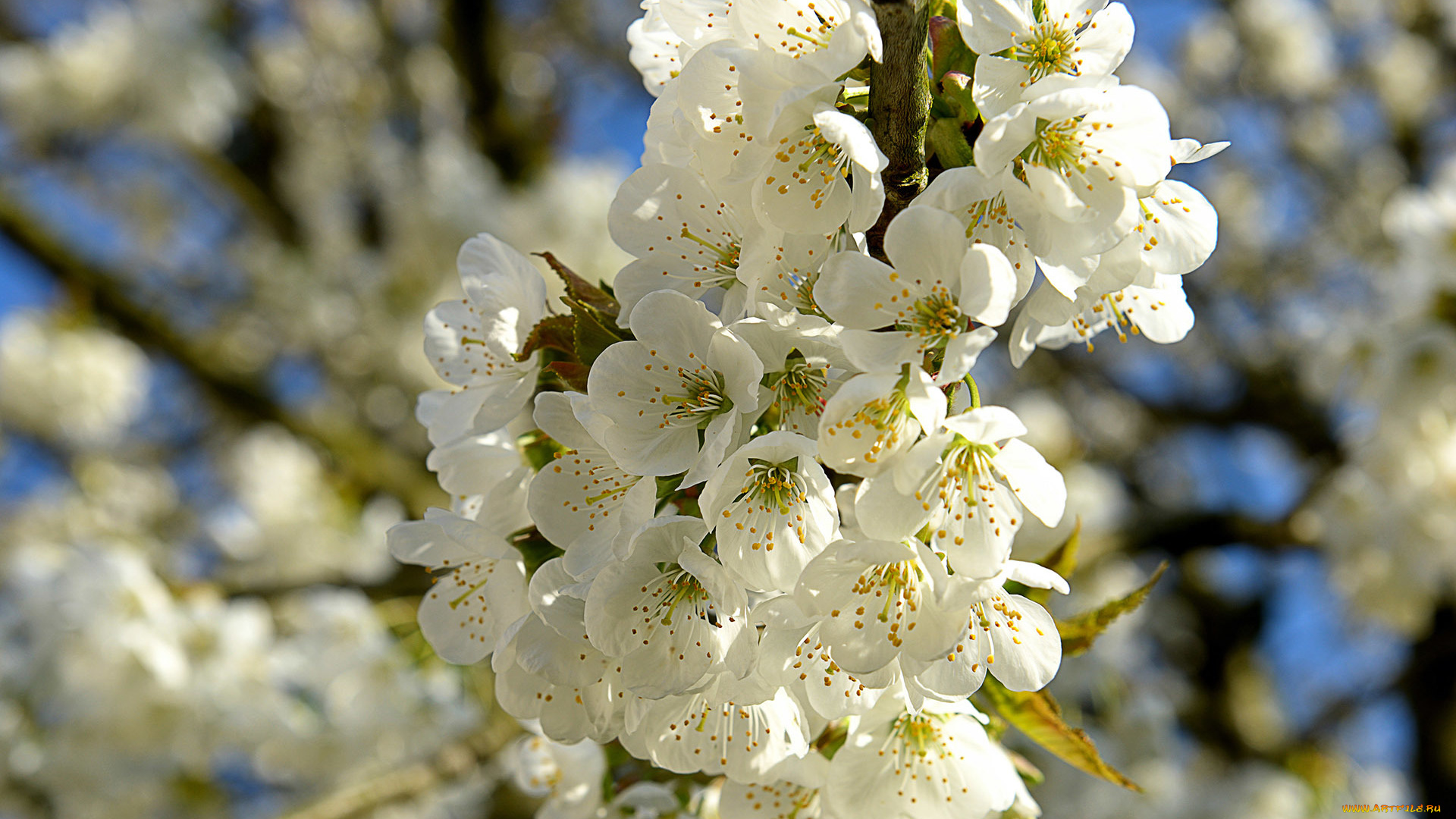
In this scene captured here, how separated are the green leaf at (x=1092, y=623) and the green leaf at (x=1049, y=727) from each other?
86 mm

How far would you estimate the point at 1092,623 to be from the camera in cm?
107

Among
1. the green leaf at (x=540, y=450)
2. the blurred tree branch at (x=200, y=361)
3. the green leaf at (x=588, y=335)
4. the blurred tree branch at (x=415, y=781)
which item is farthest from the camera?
the blurred tree branch at (x=200, y=361)

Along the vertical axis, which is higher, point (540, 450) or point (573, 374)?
point (573, 374)

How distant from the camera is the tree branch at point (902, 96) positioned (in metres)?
0.82

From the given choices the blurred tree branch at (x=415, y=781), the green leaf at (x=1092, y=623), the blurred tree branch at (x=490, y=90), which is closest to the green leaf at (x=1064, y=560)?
the green leaf at (x=1092, y=623)

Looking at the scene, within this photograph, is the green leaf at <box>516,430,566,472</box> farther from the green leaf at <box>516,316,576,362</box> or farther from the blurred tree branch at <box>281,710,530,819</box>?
the blurred tree branch at <box>281,710,530,819</box>

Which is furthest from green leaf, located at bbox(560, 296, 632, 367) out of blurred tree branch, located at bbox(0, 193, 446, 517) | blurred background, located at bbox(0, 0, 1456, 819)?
blurred tree branch, located at bbox(0, 193, 446, 517)

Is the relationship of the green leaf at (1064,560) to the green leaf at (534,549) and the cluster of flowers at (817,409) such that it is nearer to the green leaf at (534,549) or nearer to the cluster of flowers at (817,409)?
the cluster of flowers at (817,409)

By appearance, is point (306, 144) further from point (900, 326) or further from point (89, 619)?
point (900, 326)

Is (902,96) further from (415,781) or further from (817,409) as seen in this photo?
(415,781)

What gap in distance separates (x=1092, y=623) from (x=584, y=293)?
696mm

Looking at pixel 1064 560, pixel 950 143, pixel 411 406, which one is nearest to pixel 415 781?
pixel 1064 560

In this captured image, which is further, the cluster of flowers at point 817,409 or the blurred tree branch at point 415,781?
the blurred tree branch at point 415,781

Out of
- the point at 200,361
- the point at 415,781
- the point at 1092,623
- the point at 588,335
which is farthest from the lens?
the point at 200,361
